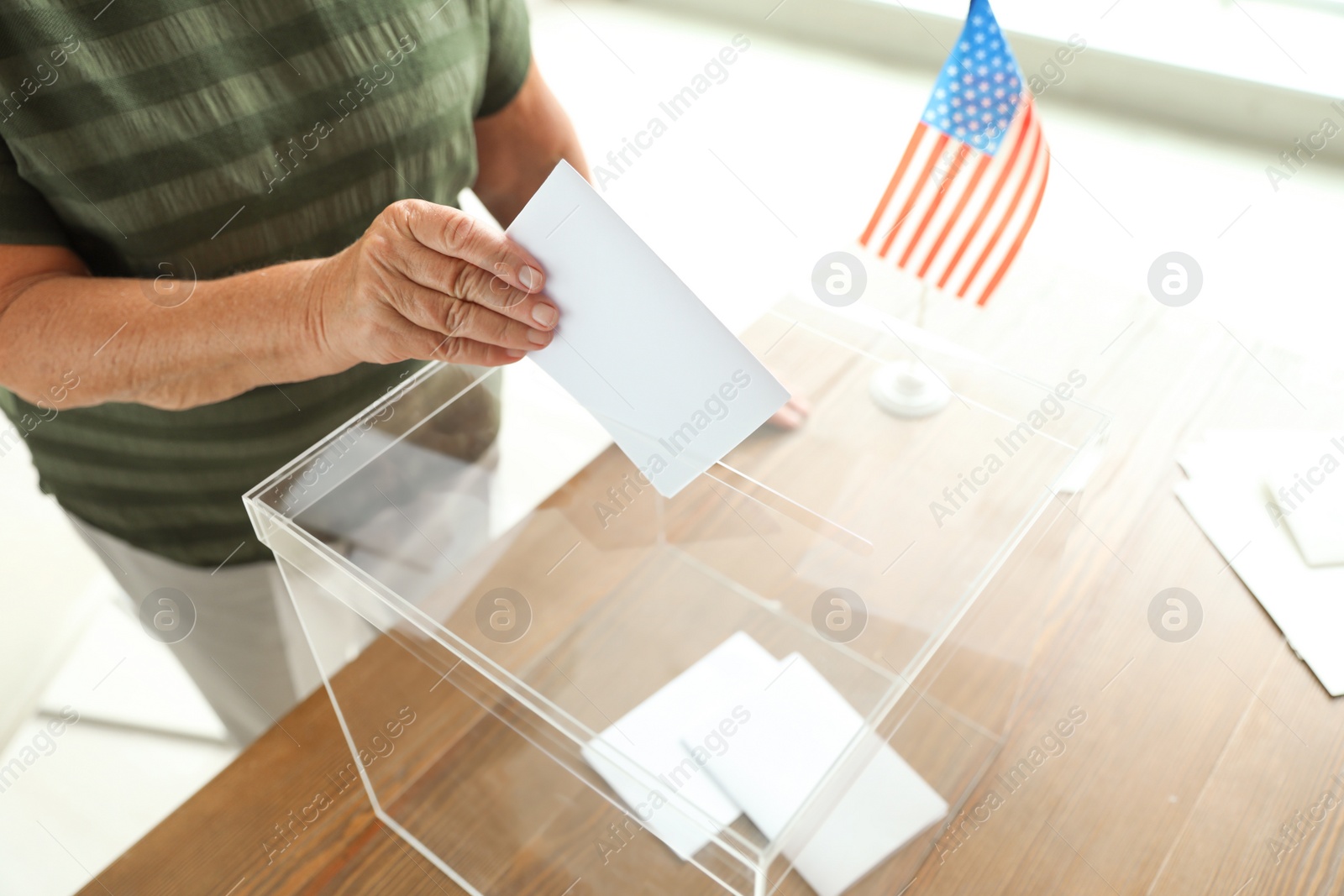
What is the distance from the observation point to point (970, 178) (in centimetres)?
157

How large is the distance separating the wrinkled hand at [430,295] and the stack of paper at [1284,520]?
90 centimetres

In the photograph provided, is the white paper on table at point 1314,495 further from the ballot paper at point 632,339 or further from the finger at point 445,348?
the finger at point 445,348

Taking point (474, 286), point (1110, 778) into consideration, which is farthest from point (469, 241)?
point (1110, 778)

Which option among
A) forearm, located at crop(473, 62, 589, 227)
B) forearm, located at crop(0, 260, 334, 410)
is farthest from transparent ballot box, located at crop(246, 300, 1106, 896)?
forearm, located at crop(473, 62, 589, 227)

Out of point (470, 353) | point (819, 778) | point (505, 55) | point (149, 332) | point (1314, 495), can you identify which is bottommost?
point (1314, 495)

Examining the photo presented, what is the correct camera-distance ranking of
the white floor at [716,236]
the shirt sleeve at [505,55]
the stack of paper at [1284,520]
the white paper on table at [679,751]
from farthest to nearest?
the white floor at [716,236]
the shirt sleeve at [505,55]
the stack of paper at [1284,520]
the white paper on table at [679,751]

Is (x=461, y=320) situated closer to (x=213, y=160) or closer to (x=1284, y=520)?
(x=213, y=160)

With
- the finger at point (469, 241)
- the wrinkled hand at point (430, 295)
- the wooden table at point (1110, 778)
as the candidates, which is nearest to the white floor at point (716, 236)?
the wrinkled hand at point (430, 295)

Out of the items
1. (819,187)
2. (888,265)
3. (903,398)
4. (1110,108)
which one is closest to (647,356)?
(903,398)

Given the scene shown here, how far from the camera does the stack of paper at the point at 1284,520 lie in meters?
1.15

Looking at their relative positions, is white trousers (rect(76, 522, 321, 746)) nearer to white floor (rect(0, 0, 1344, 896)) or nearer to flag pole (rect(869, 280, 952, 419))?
white floor (rect(0, 0, 1344, 896))

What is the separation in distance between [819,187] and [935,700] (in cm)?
301

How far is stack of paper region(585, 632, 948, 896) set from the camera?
78cm

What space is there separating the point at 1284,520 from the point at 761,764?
79 cm
